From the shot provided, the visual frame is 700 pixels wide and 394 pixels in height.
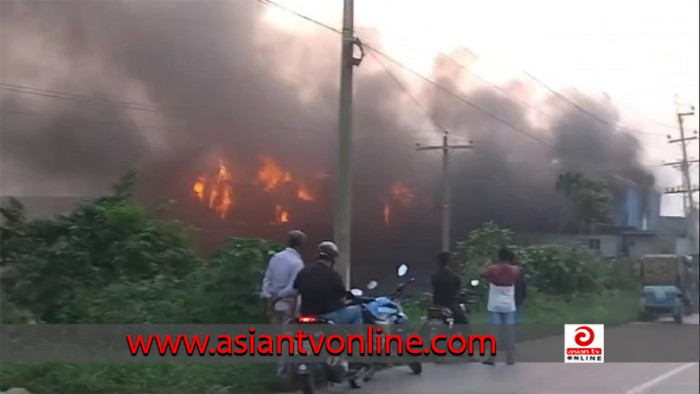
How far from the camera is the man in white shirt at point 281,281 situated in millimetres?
6883

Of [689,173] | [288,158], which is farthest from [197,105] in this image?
[689,173]

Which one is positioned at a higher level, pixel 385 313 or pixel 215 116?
pixel 215 116

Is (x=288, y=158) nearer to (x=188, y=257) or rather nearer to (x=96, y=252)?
(x=188, y=257)

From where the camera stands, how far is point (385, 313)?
7.27 m

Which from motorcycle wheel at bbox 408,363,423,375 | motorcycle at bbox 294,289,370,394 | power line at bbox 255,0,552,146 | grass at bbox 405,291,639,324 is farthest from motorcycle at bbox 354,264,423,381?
power line at bbox 255,0,552,146

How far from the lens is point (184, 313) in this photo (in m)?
7.47

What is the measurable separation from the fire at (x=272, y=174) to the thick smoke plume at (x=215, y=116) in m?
0.08

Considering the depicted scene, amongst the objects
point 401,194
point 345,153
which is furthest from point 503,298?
point 345,153

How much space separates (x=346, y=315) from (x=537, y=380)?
2.33 metres

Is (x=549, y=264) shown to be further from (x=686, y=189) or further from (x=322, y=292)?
(x=322, y=292)

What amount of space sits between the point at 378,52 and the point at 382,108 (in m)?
0.60

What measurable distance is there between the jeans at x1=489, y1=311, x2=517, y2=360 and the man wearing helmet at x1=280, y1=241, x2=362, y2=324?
9.00ft

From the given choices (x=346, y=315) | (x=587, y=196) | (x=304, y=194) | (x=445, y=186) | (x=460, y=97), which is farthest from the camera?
(x=587, y=196)

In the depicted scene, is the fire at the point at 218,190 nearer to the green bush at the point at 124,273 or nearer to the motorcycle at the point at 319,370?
the green bush at the point at 124,273
